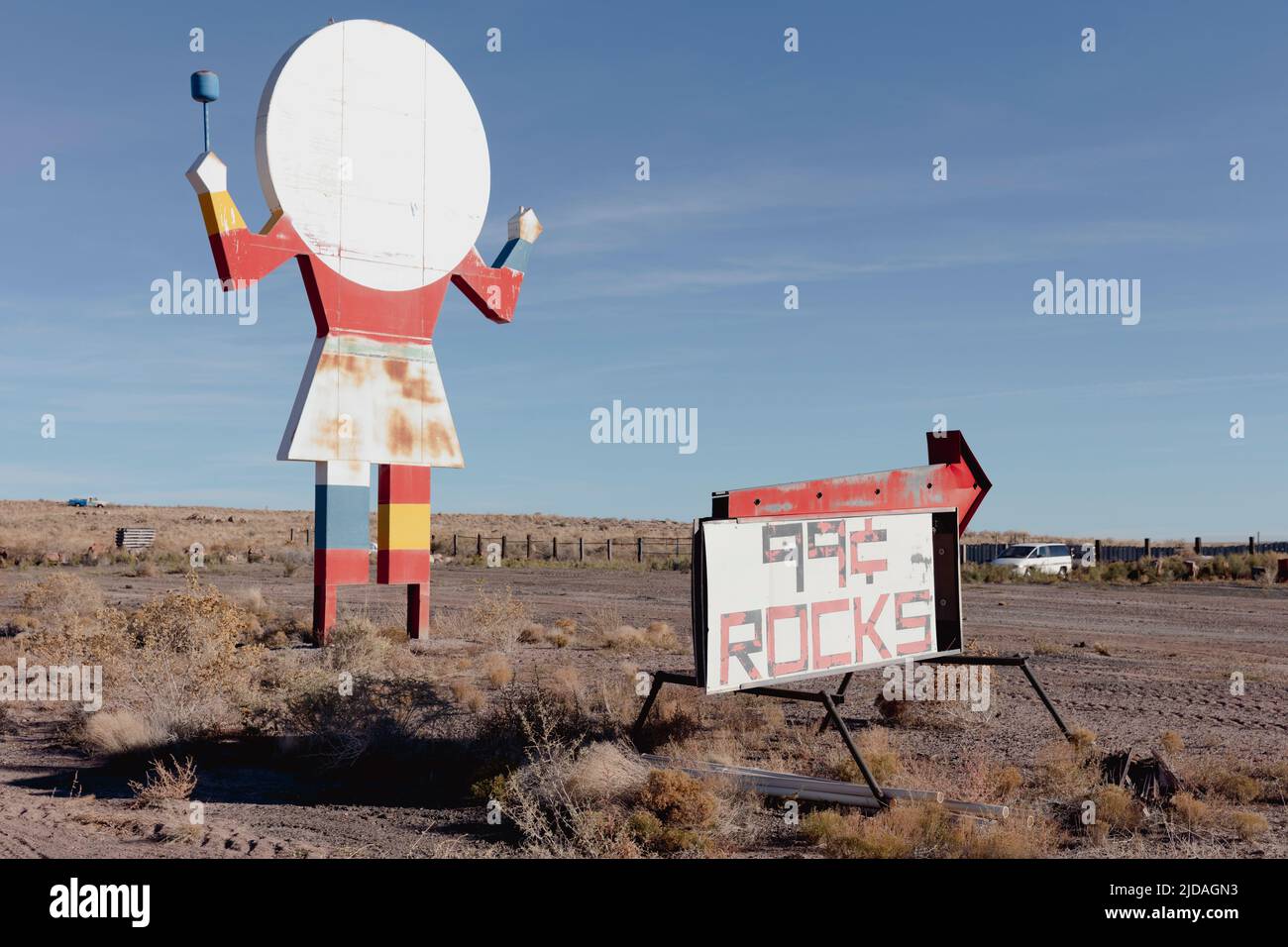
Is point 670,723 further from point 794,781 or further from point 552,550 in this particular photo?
point 552,550

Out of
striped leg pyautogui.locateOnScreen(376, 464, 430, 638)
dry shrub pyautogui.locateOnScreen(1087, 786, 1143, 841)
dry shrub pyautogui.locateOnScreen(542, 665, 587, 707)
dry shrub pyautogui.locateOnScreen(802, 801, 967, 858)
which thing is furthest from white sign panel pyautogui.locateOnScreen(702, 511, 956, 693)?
striped leg pyautogui.locateOnScreen(376, 464, 430, 638)

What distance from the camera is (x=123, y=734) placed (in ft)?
38.4

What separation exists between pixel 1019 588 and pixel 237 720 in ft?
100.0

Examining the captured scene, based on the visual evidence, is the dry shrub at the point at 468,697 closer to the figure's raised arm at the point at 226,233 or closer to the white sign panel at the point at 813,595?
the white sign panel at the point at 813,595

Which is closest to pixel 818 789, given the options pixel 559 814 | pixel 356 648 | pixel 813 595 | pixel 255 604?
pixel 813 595

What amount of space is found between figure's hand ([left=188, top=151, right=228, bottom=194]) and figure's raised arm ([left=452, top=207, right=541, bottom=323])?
4.41 meters

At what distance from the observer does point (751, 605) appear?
9164 mm

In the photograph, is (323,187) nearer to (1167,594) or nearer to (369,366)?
(369,366)

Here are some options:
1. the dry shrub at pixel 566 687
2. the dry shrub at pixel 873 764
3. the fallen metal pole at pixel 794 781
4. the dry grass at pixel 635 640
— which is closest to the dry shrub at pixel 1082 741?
the dry shrub at pixel 873 764

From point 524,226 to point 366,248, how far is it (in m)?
3.47

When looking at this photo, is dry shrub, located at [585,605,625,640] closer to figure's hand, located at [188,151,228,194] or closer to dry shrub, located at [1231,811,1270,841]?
figure's hand, located at [188,151,228,194]

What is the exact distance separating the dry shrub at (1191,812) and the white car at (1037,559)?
116 feet

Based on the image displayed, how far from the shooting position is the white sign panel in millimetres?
8953
